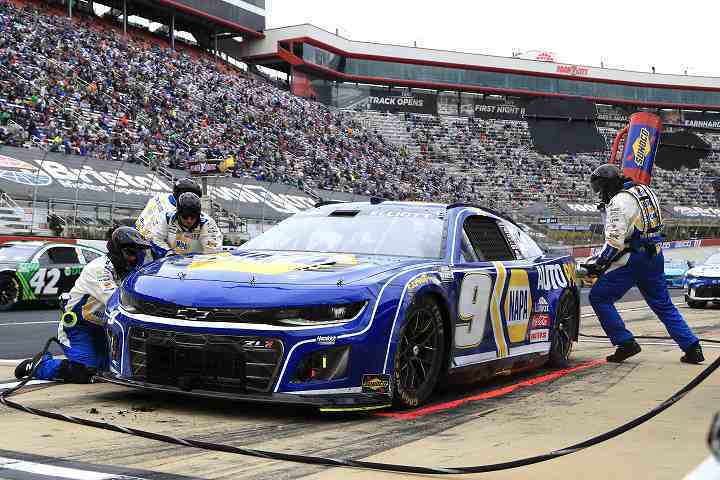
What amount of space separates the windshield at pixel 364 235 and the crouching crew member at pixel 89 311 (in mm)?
842

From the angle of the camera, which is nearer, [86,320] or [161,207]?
[86,320]

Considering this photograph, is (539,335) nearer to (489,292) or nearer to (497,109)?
(489,292)

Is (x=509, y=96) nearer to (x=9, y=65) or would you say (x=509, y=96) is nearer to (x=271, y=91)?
(x=271, y=91)

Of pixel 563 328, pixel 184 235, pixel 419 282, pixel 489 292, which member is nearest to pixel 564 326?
pixel 563 328

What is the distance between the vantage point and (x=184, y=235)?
7.71 metres

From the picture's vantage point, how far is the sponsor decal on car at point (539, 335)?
711 centimetres

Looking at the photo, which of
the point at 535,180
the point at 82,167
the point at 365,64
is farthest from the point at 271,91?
the point at 82,167

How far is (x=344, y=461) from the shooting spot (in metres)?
3.90

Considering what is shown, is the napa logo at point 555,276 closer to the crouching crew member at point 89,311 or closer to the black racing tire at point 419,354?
the black racing tire at point 419,354

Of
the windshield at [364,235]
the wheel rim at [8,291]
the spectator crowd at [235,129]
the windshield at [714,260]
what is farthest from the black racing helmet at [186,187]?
the spectator crowd at [235,129]

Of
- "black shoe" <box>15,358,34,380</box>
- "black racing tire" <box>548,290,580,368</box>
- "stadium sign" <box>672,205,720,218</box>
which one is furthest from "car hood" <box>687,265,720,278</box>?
"stadium sign" <box>672,205,720,218</box>

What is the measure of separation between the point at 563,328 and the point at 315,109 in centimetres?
4627

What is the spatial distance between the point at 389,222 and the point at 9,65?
26.4m

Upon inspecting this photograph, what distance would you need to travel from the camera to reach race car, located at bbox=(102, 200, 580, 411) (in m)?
4.89
